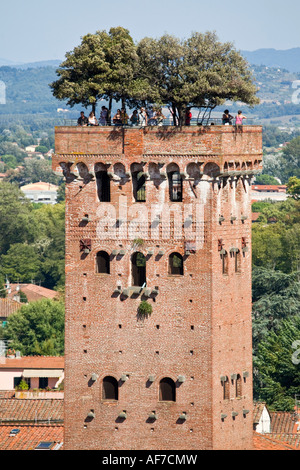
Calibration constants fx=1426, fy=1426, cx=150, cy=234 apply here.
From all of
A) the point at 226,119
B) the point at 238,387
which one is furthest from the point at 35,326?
the point at 226,119

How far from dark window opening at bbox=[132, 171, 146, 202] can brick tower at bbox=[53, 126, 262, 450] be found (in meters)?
0.06

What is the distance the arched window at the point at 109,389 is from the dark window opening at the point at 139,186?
5.75 metres

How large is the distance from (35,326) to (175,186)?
60415 mm

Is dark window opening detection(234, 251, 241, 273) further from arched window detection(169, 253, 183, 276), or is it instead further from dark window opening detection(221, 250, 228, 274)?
arched window detection(169, 253, 183, 276)

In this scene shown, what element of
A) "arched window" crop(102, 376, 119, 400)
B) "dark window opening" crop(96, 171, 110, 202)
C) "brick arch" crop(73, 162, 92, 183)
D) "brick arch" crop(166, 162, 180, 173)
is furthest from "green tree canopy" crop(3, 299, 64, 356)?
"brick arch" crop(166, 162, 180, 173)

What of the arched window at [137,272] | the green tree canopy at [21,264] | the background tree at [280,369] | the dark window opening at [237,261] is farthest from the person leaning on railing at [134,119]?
the green tree canopy at [21,264]

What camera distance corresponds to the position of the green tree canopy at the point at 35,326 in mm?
101625

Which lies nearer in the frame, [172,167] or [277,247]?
[172,167]

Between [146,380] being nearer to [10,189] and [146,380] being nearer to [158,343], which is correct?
[158,343]

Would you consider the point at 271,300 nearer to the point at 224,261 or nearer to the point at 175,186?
the point at 224,261

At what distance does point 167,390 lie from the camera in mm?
44531

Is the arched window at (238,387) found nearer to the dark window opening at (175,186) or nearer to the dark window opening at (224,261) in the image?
the dark window opening at (224,261)

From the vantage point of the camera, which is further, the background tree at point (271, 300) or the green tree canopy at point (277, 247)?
the green tree canopy at point (277, 247)

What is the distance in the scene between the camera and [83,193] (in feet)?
148
